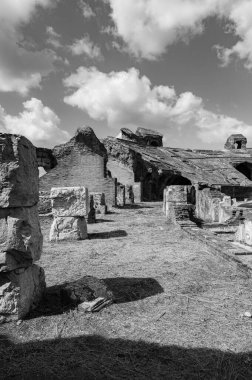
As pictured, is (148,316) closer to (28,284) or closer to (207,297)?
(207,297)

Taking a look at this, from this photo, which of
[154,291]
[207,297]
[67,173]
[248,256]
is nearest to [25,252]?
[154,291]

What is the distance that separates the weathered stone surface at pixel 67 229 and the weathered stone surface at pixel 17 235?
447 cm

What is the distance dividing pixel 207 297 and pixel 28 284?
7.22 ft

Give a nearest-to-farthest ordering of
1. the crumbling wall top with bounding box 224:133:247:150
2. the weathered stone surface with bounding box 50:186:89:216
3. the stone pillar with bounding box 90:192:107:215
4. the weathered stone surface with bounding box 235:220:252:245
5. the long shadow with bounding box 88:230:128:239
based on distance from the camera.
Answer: the weathered stone surface with bounding box 235:220:252:245
the weathered stone surface with bounding box 50:186:89:216
the long shadow with bounding box 88:230:128:239
the stone pillar with bounding box 90:192:107:215
the crumbling wall top with bounding box 224:133:247:150

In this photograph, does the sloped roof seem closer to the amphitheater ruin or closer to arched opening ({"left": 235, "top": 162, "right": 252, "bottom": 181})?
the amphitheater ruin

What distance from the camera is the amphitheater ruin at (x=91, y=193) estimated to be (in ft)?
10.5

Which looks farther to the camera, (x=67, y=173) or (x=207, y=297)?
(x=67, y=173)

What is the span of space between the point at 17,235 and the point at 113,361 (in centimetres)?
156

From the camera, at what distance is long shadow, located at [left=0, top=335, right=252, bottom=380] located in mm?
2328

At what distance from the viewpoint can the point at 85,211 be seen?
8000mm

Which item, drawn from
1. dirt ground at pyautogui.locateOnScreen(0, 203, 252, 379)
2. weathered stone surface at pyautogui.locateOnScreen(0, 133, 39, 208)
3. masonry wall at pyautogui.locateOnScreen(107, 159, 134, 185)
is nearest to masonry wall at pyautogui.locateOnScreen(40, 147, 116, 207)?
masonry wall at pyautogui.locateOnScreen(107, 159, 134, 185)

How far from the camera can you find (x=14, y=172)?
3232 millimetres

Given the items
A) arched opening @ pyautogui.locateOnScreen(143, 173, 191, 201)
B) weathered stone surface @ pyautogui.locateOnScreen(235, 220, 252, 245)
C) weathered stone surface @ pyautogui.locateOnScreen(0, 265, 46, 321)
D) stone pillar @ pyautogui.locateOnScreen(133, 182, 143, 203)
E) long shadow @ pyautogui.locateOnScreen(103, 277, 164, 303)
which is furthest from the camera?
arched opening @ pyautogui.locateOnScreen(143, 173, 191, 201)

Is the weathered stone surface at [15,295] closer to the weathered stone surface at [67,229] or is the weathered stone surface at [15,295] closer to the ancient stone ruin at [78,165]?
the weathered stone surface at [67,229]
